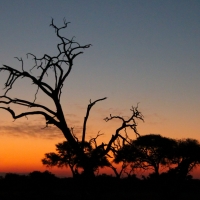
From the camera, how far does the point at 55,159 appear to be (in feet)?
185

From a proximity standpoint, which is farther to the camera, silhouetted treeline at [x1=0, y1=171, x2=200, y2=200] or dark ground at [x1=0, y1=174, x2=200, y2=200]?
silhouetted treeline at [x1=0, y1=171, x2=200, y2=200]

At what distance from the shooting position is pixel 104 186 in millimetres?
44594

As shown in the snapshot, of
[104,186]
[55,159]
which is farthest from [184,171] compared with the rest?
[55,159]

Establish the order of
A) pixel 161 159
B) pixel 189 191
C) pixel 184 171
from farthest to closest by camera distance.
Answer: pixel 161 159 < pixel 189 191 < pixel 184 171

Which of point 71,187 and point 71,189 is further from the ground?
point 71,187

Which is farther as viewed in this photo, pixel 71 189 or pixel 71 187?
pixel 71 187

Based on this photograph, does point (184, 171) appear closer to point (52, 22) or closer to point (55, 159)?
point (52, 22)

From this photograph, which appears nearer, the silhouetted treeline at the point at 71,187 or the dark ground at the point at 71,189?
the dark ground at the point at 71,189

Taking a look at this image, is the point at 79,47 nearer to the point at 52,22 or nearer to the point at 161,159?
the point at 52,22

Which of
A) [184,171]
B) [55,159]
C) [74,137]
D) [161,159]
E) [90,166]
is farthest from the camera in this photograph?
[55,159]

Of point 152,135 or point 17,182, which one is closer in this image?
point 17,182

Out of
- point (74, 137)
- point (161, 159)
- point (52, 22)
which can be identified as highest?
point (161, 159)

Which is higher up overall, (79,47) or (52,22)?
(52,22)

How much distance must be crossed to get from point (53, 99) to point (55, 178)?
123 feet
